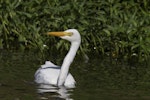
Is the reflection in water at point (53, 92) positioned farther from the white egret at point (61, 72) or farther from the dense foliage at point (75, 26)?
the dense foliage at point (75, 26)

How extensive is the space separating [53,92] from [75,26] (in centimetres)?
402

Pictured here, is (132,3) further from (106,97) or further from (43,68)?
(106,97)

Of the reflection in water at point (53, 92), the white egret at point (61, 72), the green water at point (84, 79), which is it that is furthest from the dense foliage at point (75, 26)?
the reflection in water at point (53, 92)

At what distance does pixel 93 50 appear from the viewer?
16.2 m

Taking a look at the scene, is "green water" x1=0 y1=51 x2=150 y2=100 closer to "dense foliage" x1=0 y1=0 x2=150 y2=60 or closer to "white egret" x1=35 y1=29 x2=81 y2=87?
"white egret" x1=35 y1=29 x2=81 y2=87

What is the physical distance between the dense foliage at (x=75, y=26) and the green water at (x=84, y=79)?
450mm

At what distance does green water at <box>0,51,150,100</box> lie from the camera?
11.6 meters

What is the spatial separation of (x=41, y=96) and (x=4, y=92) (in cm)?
62

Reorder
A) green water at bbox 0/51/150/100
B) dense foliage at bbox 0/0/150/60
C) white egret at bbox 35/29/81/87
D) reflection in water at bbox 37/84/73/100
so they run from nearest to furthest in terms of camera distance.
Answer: reflection in water at bbox 37/84/73/100
green water at bbox 0/51/150/100
white egret at bbox 35/29/81/87
dense foliage at bbox 0/0/150/60

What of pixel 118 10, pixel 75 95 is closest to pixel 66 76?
pixel 75 95

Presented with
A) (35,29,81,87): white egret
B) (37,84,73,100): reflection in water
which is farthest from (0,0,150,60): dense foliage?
(37,84,73,100): reflection in water

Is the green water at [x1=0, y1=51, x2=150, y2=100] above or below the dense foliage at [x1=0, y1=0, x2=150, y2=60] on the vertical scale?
below

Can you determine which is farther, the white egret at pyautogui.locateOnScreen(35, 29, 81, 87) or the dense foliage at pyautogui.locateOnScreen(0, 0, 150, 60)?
the dense foliage at pyautogui.locateOnScreen(0, 0, 150, 60)

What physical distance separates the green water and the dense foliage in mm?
450
